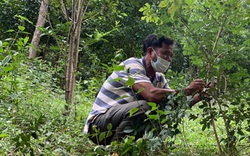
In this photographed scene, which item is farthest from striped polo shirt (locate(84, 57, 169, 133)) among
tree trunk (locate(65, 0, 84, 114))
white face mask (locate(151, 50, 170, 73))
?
tree trunk (locate(65, 0, 84, 114))

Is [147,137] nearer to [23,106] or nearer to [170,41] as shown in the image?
[170,41]

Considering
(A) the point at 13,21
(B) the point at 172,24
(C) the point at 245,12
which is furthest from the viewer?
(A) the point at 13,21

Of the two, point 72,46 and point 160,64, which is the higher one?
point 72,46

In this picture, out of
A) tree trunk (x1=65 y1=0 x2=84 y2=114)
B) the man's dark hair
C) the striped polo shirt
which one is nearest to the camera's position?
the striped polo shirt

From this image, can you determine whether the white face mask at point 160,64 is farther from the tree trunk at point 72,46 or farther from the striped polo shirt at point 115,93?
the tree trunk at point 72,46

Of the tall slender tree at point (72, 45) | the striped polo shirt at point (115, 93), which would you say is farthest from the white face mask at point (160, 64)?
the tall slender tree at point (72, 45)

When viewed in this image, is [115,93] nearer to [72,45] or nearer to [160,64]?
[160,64]

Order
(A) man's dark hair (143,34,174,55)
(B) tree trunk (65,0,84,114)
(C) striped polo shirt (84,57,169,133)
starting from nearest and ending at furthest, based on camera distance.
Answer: (C) striped polo shirt (84,57,169,133) < (A) man's dark hair (143,34,174,55) < (B) tree trunk (65,0,84,114)

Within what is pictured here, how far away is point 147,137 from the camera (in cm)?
167

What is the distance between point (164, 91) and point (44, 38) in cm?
733

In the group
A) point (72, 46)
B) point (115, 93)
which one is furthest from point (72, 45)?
point (115, 93)

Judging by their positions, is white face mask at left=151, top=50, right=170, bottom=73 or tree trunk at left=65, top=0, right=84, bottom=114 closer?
white face mask at left=151, top=50, right=170, bottom=73

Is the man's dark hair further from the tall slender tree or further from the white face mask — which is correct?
the tall slender tree

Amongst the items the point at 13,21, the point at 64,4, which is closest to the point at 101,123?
the point at 64,4
